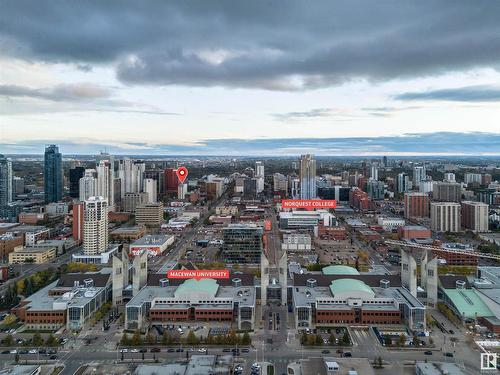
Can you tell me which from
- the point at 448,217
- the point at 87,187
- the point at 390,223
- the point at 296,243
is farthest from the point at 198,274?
the point at 87,187

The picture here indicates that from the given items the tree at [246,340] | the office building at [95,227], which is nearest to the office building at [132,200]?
the office building at [95,227]

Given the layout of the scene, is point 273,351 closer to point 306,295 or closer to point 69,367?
point 306,295

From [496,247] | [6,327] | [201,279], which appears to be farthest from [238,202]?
[6,327]

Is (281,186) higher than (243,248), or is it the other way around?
(281,186)

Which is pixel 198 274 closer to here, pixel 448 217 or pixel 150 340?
pixel 150 340

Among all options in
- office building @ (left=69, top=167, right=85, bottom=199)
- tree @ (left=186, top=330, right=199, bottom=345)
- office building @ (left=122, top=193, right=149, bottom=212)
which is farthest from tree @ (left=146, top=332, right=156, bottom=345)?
office building @ (left=69, top=167, right=85, bottom=199)

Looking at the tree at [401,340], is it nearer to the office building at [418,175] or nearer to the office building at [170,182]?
the office building at [170,182]

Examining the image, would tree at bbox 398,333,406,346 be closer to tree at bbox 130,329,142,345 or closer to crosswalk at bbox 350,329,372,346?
crosswalk at bbox 350,329,372,346
